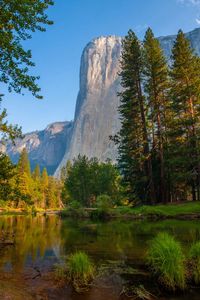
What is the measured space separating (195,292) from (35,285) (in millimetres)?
4486

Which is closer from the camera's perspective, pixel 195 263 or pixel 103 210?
pixel 195 263

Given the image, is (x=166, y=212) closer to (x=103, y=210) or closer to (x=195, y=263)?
(x=103, y=210)

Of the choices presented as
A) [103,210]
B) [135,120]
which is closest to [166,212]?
[103,210]

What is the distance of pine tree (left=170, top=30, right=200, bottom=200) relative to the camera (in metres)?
35.1

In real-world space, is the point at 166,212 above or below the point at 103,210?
above

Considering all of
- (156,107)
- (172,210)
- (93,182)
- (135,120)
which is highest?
(156,107)

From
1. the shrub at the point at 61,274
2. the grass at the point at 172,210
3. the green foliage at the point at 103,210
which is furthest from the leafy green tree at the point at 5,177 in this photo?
the green foliage at the point at 103,210

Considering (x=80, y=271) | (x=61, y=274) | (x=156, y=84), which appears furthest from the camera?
(x=156, y=84)

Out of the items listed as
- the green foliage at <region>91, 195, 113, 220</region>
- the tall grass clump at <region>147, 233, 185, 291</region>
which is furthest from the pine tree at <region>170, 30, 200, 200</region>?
the tall grass clump at <region>147, 233, 185, 291</region>

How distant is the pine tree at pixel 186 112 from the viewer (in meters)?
35.1

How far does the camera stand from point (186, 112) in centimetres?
4059

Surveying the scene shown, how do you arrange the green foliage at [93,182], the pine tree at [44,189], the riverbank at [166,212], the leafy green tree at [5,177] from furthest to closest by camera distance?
the pine tree at [44,189] → the green foliage at [93,182] → the riverbank at [166,212] → the leafy green tree at [5,177]

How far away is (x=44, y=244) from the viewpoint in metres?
17.4

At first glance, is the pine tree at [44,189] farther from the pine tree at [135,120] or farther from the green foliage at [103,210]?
the pine tree at [135,120]
